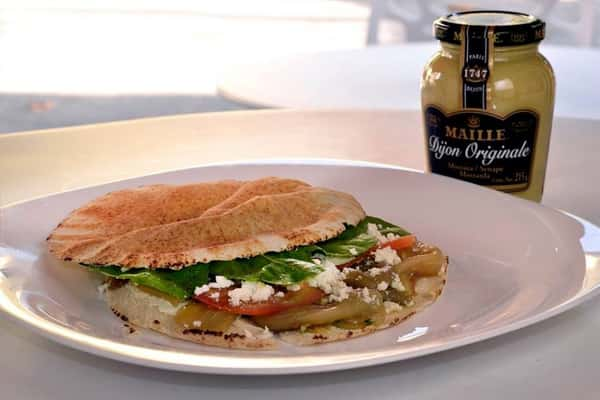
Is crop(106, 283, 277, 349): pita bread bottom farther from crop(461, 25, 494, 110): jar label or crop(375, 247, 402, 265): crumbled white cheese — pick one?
crop(461, 25, 494, 110): jar label

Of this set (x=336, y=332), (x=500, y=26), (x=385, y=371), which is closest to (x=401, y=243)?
(x=336, y=332)

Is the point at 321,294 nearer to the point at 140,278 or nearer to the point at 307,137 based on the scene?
the point at 140,278

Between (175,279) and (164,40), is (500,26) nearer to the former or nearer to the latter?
(175,279)

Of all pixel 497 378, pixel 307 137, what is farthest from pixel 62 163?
pixel 497 378

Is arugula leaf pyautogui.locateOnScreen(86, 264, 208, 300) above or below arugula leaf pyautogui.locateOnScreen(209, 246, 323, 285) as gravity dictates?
below

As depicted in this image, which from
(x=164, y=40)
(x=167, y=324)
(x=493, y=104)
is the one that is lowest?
(x=164, y=40)

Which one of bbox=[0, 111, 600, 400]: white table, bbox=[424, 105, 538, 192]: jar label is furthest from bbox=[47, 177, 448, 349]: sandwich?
bbox=[424, 105, 538, 192]: jar label

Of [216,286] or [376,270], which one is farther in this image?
[376,270]
